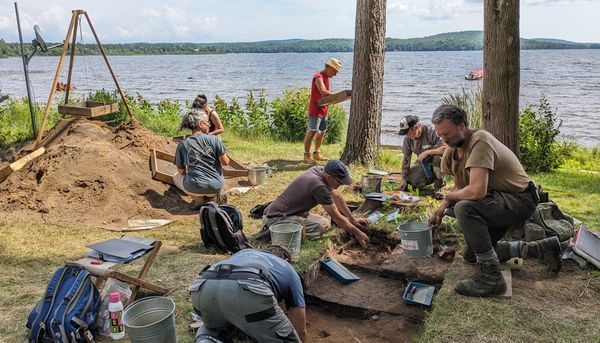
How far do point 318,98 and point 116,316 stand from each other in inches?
245

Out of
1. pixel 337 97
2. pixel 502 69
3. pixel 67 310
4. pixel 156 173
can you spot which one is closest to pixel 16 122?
pixel 156 173

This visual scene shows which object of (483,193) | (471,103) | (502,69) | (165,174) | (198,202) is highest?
(502,69)

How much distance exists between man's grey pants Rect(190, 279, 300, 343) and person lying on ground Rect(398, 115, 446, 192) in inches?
166

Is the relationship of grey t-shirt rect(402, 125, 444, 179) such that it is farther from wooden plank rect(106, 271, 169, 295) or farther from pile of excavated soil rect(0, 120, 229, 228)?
wooden plank rect(106, 271, 169, 295)

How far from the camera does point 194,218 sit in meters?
6.74

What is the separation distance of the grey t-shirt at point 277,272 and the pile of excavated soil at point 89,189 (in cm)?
382

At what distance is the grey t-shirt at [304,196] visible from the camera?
495 centimetres

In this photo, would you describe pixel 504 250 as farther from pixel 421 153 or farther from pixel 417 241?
pixel 421 153

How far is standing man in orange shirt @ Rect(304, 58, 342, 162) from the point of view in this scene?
8.88 metres

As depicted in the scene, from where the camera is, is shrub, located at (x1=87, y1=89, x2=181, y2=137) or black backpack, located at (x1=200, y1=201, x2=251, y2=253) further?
shrub, located at (x1=87, y1=89, x2=181, y2=137)

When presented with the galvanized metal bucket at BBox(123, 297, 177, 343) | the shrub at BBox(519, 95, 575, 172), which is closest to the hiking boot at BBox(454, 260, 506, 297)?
the galvanized metal bucket at BBox(123, 297, 177, 343)

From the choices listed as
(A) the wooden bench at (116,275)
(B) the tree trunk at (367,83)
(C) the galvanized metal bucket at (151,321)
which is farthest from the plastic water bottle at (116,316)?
(B) the tree trunk at (367,83)

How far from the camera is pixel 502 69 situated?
5.71m

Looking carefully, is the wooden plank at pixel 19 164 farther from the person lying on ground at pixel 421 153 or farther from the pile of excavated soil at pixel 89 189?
the person lying on ground at pixel 421 153
